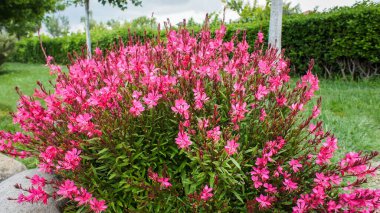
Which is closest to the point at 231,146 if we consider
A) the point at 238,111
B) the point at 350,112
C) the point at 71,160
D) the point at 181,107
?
the point at 238,111

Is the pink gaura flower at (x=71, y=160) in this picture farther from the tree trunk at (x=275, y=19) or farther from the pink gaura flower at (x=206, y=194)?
the tree trunk at (x=275, y=19)

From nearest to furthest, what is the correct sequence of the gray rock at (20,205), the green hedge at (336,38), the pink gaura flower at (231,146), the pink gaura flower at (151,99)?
1. the pink gaura flower at (231,146)
2. the pink gaura flower at (151,99)
3. the gray rock at (20,205)
4. the green hedge at (336,38)

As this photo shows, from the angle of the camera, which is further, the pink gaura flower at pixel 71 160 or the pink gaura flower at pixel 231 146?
the pink gaura flower at pixel 71 160

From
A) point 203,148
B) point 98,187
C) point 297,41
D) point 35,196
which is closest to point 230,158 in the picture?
point 203,148

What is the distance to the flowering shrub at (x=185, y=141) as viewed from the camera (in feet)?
9.07

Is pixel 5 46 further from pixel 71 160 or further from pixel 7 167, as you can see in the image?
pixel 71 160

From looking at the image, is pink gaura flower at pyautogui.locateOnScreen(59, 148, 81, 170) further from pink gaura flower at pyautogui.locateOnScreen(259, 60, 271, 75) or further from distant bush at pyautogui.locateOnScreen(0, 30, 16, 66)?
distant bush at pyautogui.locateOnScreen(0, 30, 16, 66)

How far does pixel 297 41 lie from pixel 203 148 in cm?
968

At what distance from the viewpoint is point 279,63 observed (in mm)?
3475

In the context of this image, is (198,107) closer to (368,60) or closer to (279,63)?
(279,63)

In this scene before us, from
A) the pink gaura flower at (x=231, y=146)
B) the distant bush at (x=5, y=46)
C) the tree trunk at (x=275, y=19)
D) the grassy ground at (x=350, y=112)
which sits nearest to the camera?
the pink gaura flower at (x=231, y=146)

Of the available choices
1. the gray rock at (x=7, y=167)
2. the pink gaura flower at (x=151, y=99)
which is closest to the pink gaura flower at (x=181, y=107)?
the pink gaura flower at (x=151, y=99)

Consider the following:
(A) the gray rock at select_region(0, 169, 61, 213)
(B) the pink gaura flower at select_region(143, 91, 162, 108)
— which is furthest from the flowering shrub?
(A) the gray rock at select_region(0, 169, 61, 213)

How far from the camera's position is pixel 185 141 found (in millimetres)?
2559
